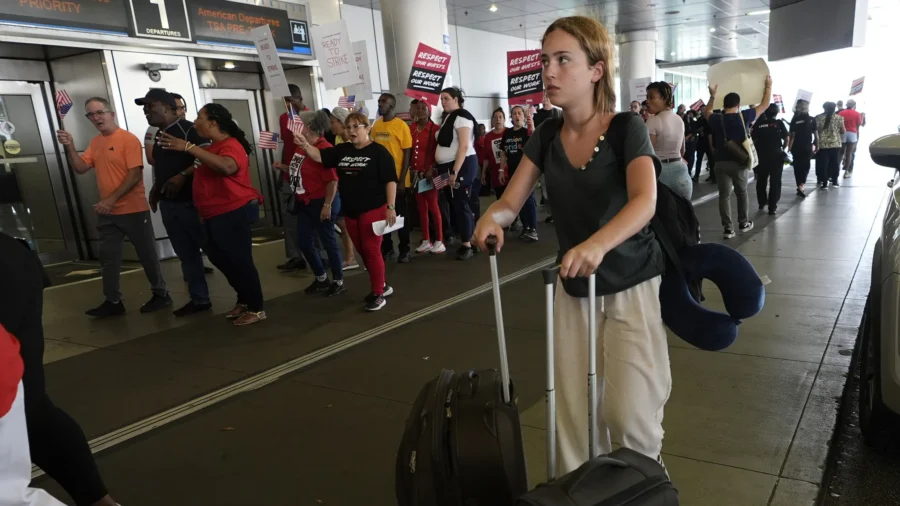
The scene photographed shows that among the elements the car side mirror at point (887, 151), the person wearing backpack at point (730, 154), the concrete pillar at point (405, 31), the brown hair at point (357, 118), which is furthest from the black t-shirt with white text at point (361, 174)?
the concrete pillar at point (405, 31)

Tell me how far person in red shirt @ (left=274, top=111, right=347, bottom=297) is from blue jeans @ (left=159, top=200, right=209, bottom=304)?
0.95m

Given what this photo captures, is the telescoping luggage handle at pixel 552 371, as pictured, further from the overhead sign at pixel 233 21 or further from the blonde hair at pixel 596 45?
the overhead sign at pixel 233 21

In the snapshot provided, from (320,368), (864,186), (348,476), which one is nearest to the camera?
(348,476)

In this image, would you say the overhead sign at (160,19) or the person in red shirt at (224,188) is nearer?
the person in red shirt at (224,188)

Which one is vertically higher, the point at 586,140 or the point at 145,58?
the point at 145,58

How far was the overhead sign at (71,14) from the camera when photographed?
7027mm

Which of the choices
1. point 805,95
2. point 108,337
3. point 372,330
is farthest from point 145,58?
point 805,95

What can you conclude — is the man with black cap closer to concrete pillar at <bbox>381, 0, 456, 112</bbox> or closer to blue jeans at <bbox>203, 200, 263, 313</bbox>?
blue jeans at <bbox>203, 200, 263, 313</bbox>

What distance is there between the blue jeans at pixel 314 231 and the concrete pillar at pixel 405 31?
490 cm

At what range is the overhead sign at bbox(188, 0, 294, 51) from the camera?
8984 millimetres

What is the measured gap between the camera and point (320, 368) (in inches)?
159

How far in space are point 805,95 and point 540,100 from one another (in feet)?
22.5

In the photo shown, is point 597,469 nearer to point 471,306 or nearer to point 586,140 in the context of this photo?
point 586,140

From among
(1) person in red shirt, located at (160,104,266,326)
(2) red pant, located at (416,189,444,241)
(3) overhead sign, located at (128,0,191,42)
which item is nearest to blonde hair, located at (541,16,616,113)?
(1) person in red shirt, located at (160,104,266,326)
